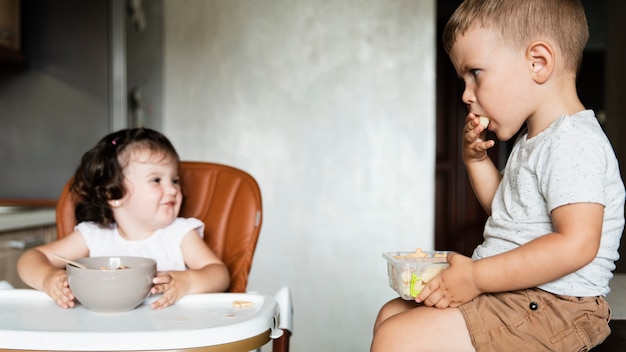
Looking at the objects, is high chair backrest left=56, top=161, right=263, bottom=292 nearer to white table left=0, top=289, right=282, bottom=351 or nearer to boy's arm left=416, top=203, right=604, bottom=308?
white table left=0, top=289, right=282, bottom=351

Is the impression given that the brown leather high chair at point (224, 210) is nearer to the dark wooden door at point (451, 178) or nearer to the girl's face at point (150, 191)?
the girl's face at point (150, 191)

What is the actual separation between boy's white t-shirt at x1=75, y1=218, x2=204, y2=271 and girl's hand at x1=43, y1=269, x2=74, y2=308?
1.03 ft

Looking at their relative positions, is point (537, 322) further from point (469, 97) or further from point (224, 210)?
Result: point (224, 210)

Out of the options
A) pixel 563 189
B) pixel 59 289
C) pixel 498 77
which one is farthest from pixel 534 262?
pixel 59 289

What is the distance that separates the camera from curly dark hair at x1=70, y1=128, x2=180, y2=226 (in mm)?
1692

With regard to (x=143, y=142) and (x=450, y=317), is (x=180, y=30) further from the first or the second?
(x=450, y=317)

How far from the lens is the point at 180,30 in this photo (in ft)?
10.6

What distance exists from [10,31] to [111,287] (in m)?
2.25

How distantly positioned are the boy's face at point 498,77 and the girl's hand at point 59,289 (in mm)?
864

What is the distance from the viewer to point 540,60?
3.83 feet

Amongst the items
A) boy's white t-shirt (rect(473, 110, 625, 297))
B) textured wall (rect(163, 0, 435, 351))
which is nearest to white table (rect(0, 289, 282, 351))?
boy's white t-shirt (rect(473, 110, 625, 297))

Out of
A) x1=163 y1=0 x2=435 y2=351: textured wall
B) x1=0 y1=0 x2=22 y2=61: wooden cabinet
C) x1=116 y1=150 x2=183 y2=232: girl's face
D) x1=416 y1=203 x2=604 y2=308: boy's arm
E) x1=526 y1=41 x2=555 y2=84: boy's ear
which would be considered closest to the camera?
x1=416 y1=203 x2=604 y2=308: boy's arm

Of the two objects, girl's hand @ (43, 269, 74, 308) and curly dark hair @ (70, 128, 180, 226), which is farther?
curly dark hair @ (70, 128, 180, 226)

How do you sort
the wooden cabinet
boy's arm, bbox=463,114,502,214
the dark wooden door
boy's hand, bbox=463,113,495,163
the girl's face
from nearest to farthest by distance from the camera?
boy's hand, bbox=463,113,495,163
boy's arm, bbox=463,114,502,214
the girl's face
the wooden cabinet
the dark wooden door
